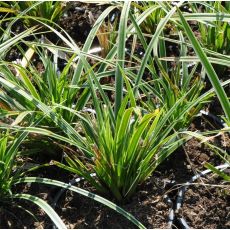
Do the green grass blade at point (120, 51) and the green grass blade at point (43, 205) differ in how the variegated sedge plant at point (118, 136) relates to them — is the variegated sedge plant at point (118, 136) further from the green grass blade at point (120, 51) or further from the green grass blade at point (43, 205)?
the green grass blade at point (43, 205)

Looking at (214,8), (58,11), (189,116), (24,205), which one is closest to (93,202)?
(24,205)

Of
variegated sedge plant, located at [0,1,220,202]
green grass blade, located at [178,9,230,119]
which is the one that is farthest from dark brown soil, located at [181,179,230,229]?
green grass blade, located at [178,9,230,119]

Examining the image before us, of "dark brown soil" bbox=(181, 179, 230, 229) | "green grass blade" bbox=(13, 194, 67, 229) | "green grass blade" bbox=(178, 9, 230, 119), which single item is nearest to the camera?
"green grass blade" bbox=(178, 9, 230, 119)

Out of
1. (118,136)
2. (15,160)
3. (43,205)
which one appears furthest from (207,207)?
(15,160)

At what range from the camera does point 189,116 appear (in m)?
1.58

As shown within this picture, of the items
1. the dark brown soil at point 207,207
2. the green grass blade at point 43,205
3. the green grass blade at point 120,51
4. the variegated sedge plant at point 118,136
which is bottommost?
the dark brown soil at point 207,207

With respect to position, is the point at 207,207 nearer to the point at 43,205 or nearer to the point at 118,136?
the point at 118,136

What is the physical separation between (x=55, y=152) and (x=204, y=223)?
0.51 meters

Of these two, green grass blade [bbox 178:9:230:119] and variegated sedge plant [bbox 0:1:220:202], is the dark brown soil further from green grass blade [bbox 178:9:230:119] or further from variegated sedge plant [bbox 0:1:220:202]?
green grass blade [bbox 178:9:230:119]

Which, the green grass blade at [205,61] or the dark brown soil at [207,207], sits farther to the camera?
the dark brown soil at [207,207]

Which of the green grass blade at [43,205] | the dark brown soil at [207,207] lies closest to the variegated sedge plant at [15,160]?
the green grass blade at [43,205]

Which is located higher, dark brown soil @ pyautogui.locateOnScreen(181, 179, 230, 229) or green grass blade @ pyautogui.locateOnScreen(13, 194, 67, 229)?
green grass blade @ pyautogui.locateOnScreen(13, 194, 67, 229)

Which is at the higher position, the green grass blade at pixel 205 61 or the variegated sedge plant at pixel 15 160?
the green grass blade at pixel 205 61

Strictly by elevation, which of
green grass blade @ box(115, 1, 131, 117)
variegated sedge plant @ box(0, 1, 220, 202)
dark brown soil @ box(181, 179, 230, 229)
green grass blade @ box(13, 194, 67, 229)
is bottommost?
dark brown soil @ box(181, 179, 230, 229)
